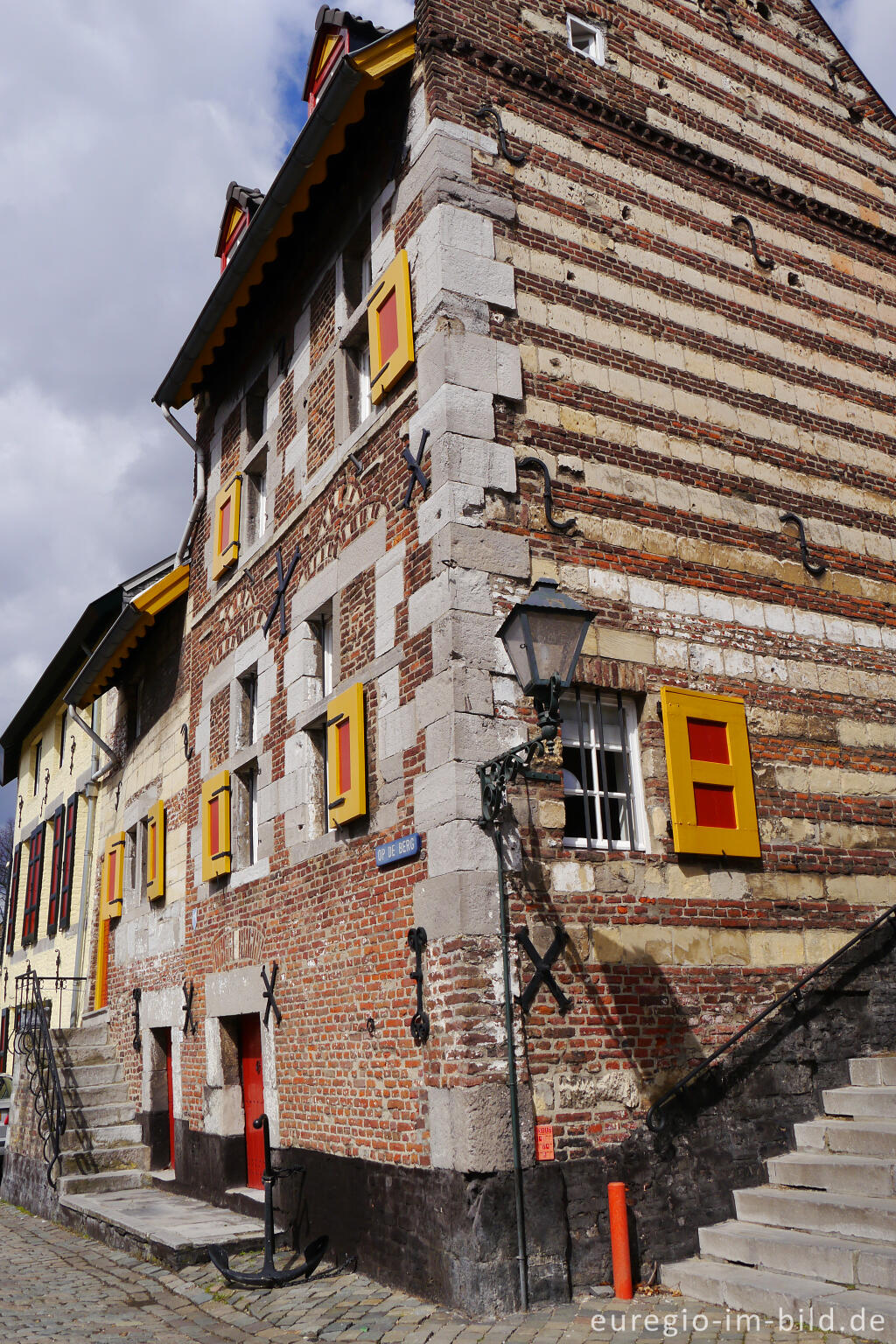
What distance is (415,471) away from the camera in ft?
24.0

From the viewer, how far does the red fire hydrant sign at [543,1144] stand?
19.8 ft

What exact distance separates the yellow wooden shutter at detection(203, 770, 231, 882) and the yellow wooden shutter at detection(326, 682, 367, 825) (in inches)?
88.6

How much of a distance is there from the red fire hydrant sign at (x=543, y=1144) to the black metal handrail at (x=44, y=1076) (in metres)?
7.24

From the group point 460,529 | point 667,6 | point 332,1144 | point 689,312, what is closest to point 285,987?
point 332,1144

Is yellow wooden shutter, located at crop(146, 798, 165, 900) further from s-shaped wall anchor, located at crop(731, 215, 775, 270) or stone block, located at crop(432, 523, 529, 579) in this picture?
s-shaped wall anchor, located at crop(731, 215, 775, 270)

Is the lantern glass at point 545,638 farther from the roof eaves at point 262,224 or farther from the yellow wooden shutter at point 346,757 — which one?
the roof eaves at point 262,224

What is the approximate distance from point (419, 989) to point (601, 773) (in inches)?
69.8

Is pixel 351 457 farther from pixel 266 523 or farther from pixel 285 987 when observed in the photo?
pixel 285 987

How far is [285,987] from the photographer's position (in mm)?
8500

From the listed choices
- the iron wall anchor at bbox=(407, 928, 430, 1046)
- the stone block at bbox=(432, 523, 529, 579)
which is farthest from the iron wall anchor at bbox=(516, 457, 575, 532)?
the iron wall anchor at bbox=(407, 928, 430, 1046)

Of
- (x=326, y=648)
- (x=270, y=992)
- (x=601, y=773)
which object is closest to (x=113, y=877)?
(x=270, y=992)

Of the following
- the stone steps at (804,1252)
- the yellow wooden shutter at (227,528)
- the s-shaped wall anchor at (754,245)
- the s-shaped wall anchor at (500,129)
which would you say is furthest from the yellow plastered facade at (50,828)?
the s-shaped wall anchor at (754,245)

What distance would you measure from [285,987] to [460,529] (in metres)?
3.92

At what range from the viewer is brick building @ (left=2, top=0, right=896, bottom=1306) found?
642cm
